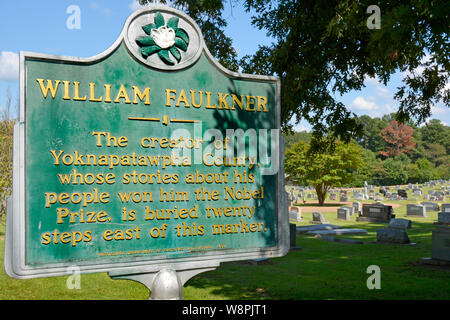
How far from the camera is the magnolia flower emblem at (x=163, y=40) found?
4617 mm

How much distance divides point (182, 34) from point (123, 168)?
5.22 ft

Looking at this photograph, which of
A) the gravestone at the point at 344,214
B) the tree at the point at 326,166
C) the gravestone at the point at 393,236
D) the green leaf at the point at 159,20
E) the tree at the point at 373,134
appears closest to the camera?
the green leaf at the point at 159,20

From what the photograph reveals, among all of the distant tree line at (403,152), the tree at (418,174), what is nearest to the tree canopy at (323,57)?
the distant tree line at (403,152)

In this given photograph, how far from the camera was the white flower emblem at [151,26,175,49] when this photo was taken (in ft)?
15.2

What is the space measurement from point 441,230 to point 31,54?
11437mm

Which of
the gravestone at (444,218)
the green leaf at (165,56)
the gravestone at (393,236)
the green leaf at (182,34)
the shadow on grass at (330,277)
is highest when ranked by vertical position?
the green leaf at (182,34)

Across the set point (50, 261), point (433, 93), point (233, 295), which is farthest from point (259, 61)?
point (50, 261)

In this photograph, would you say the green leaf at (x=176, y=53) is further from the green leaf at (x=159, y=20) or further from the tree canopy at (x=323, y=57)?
the tree canopy at (x=323, y=57)

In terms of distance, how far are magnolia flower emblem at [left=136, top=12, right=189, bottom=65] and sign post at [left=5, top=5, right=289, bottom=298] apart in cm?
1

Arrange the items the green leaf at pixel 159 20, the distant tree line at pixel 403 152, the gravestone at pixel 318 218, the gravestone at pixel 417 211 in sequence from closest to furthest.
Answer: the green leaf at pixel 159 20 < the gravestone at pixel 318 218 < the gravestone at pixel 417 211 < the distant tree line at pixel 403 152

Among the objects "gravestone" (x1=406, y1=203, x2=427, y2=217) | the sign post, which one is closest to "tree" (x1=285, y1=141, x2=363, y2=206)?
"gravestone" (x1=406, y1=203, x2=427, y2=217)

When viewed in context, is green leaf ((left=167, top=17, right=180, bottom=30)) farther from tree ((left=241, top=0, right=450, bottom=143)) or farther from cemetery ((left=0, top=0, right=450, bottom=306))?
tree ((left=241, top=0, right=450, bottom=143))

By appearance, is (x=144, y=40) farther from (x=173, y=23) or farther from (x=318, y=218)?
(x=318, y=218)

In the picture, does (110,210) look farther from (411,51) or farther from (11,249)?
(411,51)
